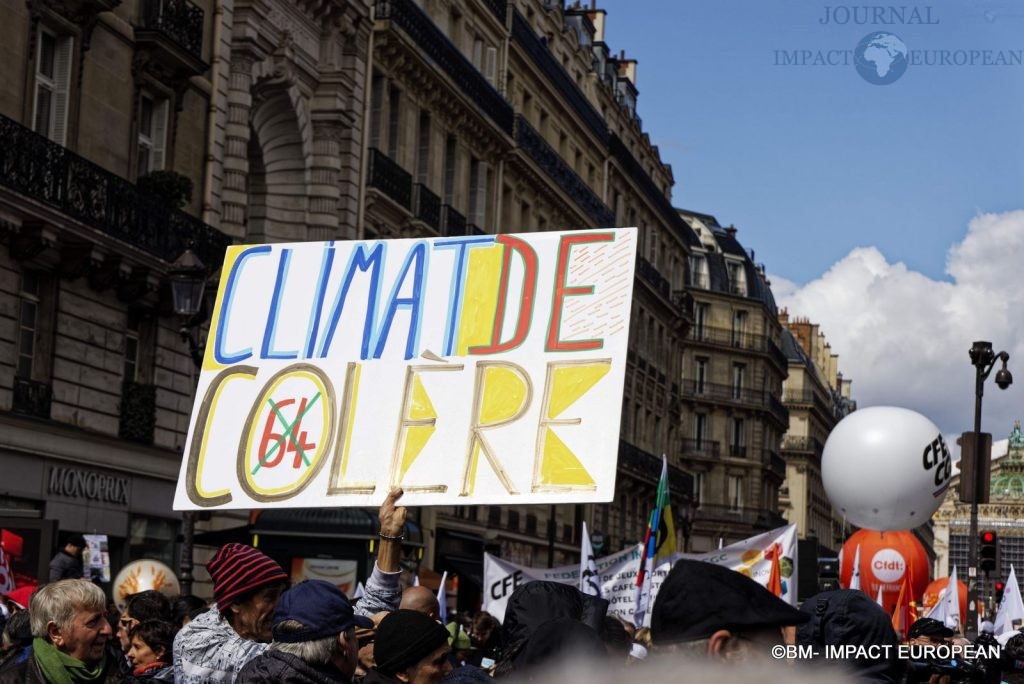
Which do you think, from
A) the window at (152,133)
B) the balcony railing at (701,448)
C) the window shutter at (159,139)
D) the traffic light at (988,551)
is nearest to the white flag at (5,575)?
the window at (152,133)

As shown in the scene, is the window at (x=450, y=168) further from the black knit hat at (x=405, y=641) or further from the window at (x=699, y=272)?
the window at (x=699, y=272)

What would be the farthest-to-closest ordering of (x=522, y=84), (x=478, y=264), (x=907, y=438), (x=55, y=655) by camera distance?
(x=522, y=84), (x=907, y=438), (x=478, y=264), (x=55, y=655)

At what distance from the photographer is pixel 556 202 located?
155 feet

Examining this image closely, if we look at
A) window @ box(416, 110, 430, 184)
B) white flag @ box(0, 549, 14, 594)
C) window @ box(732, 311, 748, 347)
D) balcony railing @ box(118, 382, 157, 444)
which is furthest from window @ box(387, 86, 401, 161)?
window @ box(732, 311, 748, 347)

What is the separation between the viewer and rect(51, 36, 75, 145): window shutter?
69.8ft

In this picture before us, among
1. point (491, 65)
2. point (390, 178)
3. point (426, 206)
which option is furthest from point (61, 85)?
point (491, 65)

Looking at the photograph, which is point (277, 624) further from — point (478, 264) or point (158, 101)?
point (158, 101)

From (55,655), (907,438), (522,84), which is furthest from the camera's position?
(522,84)

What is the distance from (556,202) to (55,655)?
137 feet

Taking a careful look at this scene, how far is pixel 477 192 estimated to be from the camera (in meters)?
40.2

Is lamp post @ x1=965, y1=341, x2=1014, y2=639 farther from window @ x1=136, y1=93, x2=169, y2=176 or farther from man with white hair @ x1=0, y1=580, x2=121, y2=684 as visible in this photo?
man with white hair @ x1=0, y1=580, x2=121, y2=684

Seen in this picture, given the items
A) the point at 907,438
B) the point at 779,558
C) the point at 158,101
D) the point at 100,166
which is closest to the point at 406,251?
the point at 907,438

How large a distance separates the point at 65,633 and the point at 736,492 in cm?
7878

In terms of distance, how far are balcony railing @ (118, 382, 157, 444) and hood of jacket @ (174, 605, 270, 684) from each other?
1749cm
